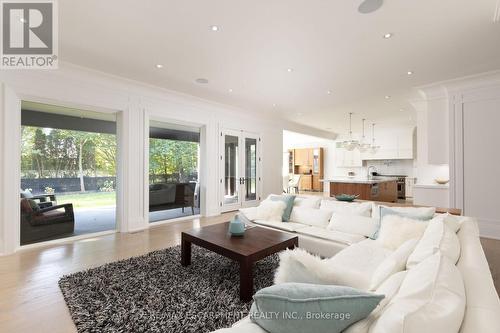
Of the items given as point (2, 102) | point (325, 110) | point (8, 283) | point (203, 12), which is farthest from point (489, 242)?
point (2, 102)

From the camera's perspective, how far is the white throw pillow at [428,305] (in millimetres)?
700

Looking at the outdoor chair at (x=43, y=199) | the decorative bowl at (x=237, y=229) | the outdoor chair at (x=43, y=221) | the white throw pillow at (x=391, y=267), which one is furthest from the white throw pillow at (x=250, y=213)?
the outdoor chair at (x=43, y=199)

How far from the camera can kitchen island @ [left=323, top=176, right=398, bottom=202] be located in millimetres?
7207

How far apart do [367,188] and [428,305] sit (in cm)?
699

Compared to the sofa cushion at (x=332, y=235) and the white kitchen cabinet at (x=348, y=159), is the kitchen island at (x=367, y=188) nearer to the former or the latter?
the white kitchen cabinet at (x=348, y=159)

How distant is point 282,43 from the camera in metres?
3.17

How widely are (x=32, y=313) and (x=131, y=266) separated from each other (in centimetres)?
96

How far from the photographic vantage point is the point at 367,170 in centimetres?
1094

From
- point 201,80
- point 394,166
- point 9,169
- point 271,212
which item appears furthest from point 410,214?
point 394,166

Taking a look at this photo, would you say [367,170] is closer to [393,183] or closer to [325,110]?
[393,183]

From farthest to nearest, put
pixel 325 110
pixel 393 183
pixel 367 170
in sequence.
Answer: pixel 367 170, pixel 393 183, pixel 325 110

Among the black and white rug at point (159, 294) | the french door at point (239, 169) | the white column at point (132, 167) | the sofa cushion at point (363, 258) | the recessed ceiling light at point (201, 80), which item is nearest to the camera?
the black and white rug at point (159, 294)

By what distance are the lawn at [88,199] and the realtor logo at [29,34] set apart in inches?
103

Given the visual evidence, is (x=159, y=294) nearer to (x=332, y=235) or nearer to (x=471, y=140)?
(x=332, y=235)
